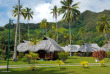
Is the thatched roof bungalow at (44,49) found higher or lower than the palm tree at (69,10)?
lower

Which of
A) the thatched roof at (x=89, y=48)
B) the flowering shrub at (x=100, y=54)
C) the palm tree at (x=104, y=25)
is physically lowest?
the flowering shrub at (x=100, y=54)

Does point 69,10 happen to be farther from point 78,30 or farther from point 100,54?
point 78,30

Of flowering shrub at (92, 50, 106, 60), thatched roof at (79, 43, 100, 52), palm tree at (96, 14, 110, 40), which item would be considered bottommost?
flowering shrub at (92, 50, 106, 60)

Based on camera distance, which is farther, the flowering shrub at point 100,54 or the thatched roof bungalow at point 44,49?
the thatched roof bungalow at point 44,49

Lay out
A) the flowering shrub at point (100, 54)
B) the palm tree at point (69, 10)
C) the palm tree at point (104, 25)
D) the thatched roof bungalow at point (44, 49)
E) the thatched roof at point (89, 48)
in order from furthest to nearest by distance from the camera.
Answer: the palm tree at point (104, 25), the thatched roof at point (89, 48), the palm tree at point (69, 10), the thatched roof bungalow at point (44, 49), the flowering shrub at point (100, 54)

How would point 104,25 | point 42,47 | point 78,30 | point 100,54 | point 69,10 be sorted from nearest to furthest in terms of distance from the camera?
1. point 100,54
2. point 42,47
3. point 69,10
4. point 104,25
5. point 78,30

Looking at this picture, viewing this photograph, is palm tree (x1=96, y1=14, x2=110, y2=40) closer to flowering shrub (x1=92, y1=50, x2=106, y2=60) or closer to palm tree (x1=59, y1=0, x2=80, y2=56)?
palm tree (x1=59, y1=0, x2=80, y2=56)

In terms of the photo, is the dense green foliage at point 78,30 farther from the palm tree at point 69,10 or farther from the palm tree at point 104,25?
the palm tree at point 69,10

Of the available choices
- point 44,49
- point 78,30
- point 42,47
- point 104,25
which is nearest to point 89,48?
point 104,25

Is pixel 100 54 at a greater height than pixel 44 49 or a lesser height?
lesser

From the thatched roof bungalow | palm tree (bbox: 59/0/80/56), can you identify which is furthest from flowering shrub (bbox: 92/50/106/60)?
palm tree (bbox: 59/0/80/56)

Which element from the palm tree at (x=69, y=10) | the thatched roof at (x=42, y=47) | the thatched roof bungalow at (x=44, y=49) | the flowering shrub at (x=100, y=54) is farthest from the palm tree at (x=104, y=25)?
the flowering shrub at (x=100, y=54)

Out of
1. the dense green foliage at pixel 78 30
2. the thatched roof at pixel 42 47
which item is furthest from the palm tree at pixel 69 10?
the dense green foliage at pixel 78 30

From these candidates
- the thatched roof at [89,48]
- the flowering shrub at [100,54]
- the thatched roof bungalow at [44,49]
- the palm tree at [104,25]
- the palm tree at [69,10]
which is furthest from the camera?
the palm tree at [104,25]
